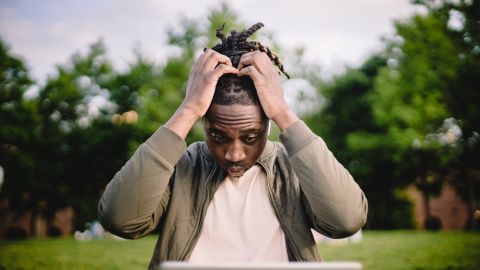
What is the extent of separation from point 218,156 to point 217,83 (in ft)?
1.13

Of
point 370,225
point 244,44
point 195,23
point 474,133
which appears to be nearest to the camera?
point 244,44

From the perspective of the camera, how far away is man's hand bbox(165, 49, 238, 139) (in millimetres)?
1853

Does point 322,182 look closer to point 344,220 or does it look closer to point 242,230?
point 344,220

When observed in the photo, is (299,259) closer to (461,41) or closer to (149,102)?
(461,41)

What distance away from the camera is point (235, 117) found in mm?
1880

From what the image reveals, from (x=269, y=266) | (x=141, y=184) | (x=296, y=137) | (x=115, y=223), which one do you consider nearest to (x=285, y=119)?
(x=296, y=137)

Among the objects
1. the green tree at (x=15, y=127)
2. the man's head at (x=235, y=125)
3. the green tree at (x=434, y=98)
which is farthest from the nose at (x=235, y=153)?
the green tree at (x=15, y=127)

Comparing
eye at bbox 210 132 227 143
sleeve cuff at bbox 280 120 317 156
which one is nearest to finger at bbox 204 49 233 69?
eye at bbox 210 132 227 143

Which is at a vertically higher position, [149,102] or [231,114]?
[231,114]

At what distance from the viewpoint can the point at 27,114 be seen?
81.7 feet

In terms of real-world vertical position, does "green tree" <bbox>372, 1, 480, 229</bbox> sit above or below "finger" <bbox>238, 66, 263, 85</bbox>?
below

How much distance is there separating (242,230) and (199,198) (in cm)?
25

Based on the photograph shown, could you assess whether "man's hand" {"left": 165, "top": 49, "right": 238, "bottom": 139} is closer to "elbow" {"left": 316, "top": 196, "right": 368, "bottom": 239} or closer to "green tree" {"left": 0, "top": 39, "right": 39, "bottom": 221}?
"elbow" {"left": 316, "top": 196, "right": 368, "bottom": 239}

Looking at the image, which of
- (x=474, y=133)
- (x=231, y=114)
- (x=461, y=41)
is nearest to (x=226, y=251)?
(x=231, y=114)
